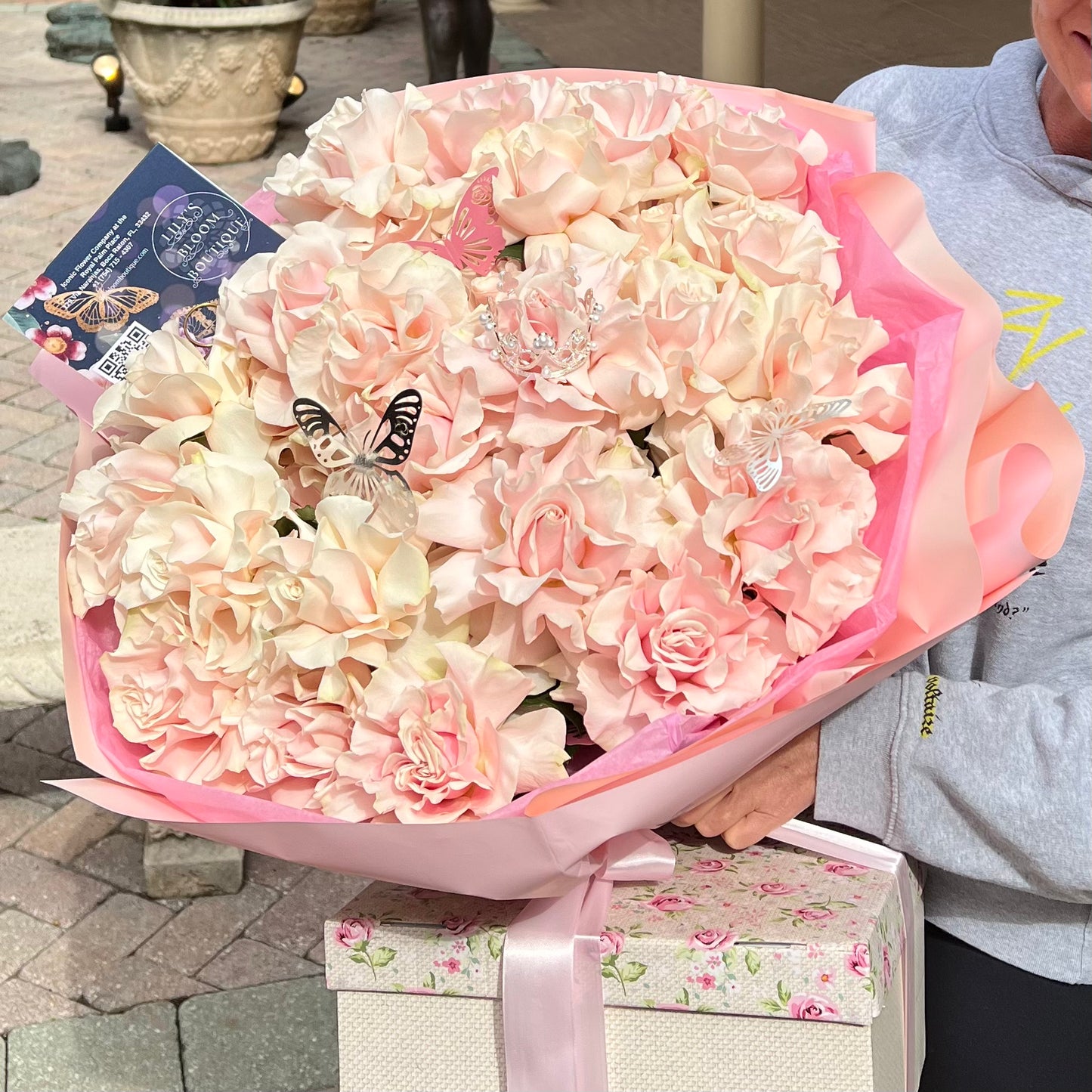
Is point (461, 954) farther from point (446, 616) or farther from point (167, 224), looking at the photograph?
point (167, 224)

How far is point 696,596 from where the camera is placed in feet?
2.85

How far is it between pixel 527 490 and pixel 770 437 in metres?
0.16

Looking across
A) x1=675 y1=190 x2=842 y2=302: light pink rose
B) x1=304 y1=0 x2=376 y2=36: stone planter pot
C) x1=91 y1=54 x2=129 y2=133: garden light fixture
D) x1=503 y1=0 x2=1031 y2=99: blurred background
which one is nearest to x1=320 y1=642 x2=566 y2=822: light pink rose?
x1=675 y1=190 x2=842 y2=302: light pink rose

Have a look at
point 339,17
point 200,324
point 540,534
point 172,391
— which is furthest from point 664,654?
point 339,17

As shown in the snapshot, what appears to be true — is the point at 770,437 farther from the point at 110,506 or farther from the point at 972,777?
the point at 110,506

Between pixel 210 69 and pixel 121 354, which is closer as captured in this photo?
pixel 121 354

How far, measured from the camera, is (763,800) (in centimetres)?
108

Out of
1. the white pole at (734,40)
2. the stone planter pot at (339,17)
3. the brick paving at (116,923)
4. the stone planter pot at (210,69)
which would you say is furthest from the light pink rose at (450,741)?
the stone planter pot at (339,17)

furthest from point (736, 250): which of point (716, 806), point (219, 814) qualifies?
point (219, 814)

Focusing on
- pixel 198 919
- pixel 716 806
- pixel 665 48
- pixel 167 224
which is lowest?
pixel 198 919

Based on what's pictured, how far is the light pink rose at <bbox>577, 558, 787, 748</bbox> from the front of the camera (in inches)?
33.7

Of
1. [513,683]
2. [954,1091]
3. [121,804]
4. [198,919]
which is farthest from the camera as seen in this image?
[198,919]

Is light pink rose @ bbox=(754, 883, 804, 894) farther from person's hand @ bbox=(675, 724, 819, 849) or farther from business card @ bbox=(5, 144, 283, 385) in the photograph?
business card @ bbox=(5, 144, 283, 385)

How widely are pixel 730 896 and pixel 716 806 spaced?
75mm
